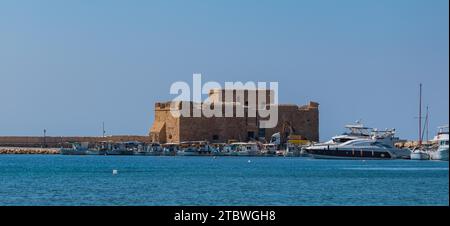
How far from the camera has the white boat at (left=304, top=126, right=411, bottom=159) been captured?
66.8 meters

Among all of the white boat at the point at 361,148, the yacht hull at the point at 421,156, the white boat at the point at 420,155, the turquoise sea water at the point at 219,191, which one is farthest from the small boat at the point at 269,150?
the turquoise sea water at the point at 219,191

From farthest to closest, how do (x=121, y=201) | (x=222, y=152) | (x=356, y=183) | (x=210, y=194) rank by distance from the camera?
(x=222, y=152), (x=356, y=183), (x=210, y=194), (x=121, y=201)

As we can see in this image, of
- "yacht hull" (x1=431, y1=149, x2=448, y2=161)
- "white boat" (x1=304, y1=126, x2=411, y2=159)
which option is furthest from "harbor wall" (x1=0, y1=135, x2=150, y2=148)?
"yacht hull" (x1=431, y1=149, x2=448, y2=161)

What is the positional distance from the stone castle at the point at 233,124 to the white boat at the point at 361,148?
10518mm

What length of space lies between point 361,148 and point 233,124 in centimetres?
1567

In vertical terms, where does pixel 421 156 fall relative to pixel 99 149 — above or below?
below

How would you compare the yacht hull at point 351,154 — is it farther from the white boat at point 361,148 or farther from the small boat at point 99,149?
the small boat at point 99,149

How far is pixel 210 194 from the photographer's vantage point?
27703 millimetres

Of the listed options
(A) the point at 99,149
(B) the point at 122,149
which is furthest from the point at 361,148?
Answer: (A) the point at 99,149

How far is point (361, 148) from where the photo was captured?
67000 mm

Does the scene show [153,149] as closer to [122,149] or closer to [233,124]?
[122,149]
